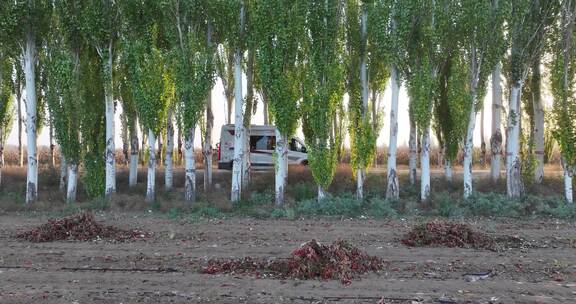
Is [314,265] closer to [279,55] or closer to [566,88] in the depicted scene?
[279,55]

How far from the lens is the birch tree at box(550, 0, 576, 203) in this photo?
20156 millimetres

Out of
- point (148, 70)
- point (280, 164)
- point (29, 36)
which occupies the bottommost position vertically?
point (280, 164)

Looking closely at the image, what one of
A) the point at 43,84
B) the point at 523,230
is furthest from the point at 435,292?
the point at 43,84

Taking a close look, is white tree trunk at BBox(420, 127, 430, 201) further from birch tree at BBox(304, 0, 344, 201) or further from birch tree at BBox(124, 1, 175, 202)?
birch tree at BBox(124, 1, 175, 202)

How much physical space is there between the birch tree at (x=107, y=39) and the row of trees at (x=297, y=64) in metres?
0.04

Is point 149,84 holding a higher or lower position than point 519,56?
lower

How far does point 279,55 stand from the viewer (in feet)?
63.8

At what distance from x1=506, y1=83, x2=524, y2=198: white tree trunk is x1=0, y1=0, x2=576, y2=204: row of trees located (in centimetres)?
4

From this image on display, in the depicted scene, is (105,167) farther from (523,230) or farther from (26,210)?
(523,230)

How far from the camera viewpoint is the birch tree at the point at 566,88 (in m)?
20.2

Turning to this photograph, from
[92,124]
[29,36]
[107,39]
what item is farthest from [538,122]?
[29,36]

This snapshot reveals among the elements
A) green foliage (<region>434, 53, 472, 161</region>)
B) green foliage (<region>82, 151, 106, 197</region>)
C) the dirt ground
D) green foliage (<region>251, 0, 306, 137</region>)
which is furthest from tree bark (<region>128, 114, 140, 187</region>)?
green foliage (<region>434, 53, 472, 161</region>)

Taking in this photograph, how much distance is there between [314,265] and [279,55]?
11.2m

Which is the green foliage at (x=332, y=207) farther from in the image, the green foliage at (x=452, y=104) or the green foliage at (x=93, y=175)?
the green foliage at (x=93, y=175)
